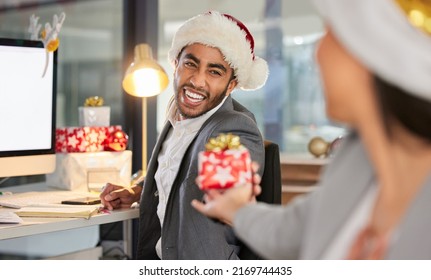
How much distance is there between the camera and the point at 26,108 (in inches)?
107

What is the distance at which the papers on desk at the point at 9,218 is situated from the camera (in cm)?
222

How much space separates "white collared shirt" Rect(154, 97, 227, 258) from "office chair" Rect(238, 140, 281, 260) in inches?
9.9

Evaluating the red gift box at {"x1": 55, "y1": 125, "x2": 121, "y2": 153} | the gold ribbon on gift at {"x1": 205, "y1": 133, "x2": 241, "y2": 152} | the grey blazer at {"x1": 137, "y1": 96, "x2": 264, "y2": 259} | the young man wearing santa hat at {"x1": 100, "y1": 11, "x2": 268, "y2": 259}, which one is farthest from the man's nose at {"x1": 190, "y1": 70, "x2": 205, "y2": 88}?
the gold ribbon on gift at {"x1": 205, "y1": 133, "x2": 241, "y2": 152}

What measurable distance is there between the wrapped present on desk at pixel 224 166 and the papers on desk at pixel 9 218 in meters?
0.89

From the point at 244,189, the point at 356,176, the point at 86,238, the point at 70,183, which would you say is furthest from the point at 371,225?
the point at 86,238

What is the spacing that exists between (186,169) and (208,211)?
109 centimetres

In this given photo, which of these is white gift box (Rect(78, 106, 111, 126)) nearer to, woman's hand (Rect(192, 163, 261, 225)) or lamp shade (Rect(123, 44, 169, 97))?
lamp shade (Rect(123, 44, 169, 97))

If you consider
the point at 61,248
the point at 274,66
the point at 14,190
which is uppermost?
the point at 274,66

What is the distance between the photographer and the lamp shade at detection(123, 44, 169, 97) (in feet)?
9.92

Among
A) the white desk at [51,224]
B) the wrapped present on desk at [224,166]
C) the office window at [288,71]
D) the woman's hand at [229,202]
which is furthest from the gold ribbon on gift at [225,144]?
the office window at [288,71]

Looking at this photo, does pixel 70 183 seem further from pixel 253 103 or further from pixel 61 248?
pixel 253 103

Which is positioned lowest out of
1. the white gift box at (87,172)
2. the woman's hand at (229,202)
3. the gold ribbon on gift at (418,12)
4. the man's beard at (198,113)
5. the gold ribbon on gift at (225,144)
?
the white gift box at (87,172)

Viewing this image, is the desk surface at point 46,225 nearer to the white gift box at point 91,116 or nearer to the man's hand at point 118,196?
the man's hand at point 118,196

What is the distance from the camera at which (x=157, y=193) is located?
8.52 ft
